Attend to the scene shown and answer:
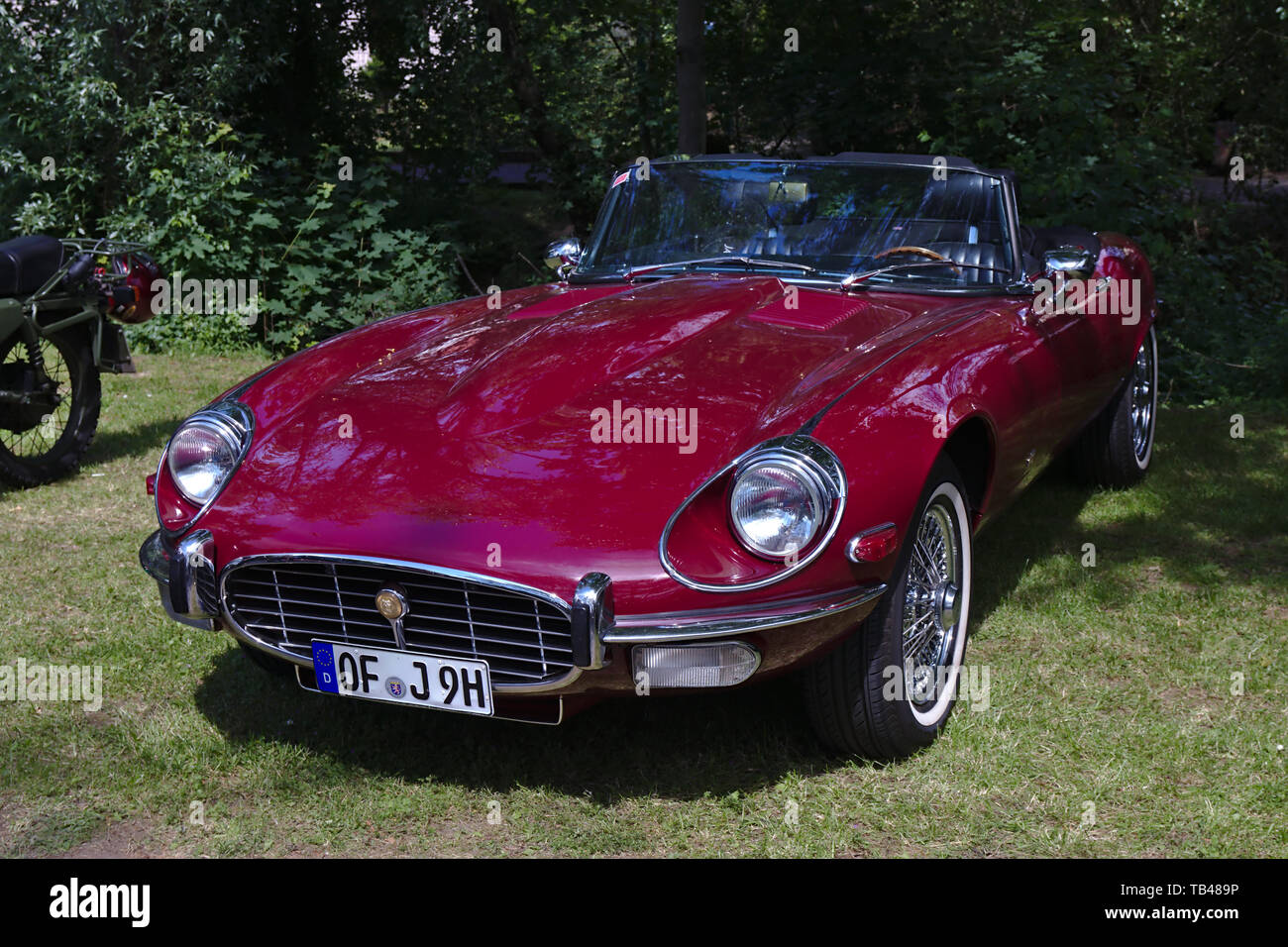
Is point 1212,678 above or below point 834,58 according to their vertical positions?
below

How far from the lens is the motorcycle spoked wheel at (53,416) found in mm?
6078

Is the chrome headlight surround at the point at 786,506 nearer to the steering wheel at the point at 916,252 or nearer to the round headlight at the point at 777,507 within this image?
the round headlight at the point at 777,507

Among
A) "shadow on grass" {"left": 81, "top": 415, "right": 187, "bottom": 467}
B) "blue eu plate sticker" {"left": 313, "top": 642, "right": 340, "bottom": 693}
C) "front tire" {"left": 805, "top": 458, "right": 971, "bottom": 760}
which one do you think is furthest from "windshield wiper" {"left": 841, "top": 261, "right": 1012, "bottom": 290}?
"shadow on grass" {"left": 81, "top": 415, "right": 187, "bottom": 467}

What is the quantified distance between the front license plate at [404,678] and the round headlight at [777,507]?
68cm

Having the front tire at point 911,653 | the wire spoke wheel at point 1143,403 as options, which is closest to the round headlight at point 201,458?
the front tire at point 911,653

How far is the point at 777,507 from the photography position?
2.98 metres

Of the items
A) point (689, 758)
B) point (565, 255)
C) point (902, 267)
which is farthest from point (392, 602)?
point (565, 255)

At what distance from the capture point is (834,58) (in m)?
12.5

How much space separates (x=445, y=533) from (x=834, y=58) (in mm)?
10592

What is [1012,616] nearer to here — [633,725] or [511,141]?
[633,725]

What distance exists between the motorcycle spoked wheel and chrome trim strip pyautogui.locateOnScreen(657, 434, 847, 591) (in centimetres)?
427

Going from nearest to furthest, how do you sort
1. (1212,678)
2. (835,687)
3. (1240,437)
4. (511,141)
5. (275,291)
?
1. (835,687)
2. (1212,678)
3. (1240,437)
4. (275,291)
5. (511,141)

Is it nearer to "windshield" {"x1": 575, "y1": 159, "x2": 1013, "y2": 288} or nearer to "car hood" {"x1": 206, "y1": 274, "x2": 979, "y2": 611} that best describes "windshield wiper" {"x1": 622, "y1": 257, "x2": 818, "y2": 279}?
"windshield" {"x1": 575, "y1": 159, "x2": 1013, "y2": 288}
